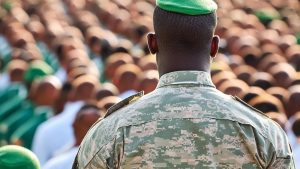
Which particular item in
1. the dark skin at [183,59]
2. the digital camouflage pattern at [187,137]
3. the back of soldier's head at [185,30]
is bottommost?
the digital camouflage pattern at [187,137]

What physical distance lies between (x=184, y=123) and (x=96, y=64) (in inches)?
328

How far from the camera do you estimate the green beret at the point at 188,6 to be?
322 centimetres

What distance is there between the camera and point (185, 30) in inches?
127

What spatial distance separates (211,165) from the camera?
310cm

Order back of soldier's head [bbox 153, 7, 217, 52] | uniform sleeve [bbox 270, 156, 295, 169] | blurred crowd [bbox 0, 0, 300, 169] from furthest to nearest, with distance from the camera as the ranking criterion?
1. blurred crowd [bbox 0, 0, 300, 169]
2. back of soldier's head [bbox 153, 7, 217, 52]
3. uniform sleeve [bbox 270, 156, 295, 169]

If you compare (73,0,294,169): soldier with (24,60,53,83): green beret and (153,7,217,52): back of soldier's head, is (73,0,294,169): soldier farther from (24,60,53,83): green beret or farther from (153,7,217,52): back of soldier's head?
(24,60,53,83): green beret

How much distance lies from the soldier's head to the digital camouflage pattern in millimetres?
59

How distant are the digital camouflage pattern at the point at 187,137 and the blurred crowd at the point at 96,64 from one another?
2951 mm

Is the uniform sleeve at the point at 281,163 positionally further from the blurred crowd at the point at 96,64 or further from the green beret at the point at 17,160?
the blurred crowd at the point at 96,64

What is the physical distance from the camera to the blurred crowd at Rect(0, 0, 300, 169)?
7.61 meters

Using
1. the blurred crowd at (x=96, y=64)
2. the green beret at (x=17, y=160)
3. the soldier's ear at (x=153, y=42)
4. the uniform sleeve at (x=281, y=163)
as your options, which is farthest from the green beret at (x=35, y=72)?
the uniform sleeve at (x=281, y=163)

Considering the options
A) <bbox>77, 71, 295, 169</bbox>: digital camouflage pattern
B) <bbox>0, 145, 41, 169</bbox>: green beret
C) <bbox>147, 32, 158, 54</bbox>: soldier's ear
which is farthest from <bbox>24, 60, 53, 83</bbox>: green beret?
<bbox>77, 71, 295, 169</bbox>: digital camouflage pattern

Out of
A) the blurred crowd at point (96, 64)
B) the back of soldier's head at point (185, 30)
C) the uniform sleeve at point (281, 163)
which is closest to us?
the uniform sleeve at point (281, 163)

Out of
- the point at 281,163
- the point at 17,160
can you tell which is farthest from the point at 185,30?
the point at 17,160
